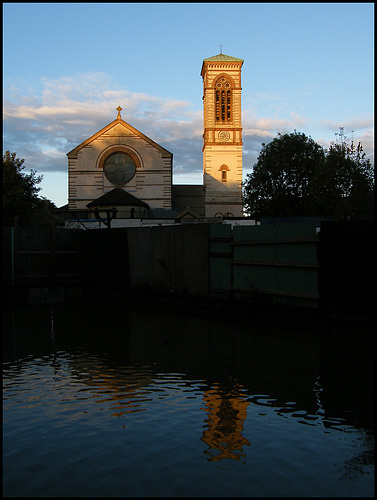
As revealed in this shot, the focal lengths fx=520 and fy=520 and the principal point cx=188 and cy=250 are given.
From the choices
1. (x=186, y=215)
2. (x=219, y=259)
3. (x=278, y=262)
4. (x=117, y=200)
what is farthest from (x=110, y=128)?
(x=278, y=262)

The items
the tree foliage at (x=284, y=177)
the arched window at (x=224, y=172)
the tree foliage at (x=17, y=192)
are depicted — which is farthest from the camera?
the arched window at (x=224, y=172)

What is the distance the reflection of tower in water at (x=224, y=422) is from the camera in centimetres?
521

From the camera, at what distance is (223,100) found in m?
60.6

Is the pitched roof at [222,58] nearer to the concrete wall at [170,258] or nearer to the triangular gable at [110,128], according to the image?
the triangular gable at [110,128]

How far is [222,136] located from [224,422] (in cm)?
5618

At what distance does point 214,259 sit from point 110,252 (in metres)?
5.94

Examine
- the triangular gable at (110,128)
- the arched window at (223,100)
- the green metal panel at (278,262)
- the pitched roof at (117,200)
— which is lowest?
the green metal panel at (278,262)

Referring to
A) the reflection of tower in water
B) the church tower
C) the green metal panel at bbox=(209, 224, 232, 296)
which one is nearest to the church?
the church tower

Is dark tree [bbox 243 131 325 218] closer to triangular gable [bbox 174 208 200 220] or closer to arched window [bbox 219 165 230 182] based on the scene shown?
triangular gable [bbox 174 208 200 220]

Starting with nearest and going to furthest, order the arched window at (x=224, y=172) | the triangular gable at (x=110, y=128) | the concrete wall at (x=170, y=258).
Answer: the concrete wall at (x=170, y=258) < the triangular gable at (x=110, y=128) < the arched window at (x=224, y=172)

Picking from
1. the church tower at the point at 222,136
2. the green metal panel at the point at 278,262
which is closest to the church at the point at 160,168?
the church tower at the point at 222,136

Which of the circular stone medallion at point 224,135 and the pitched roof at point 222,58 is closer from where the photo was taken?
the circular stone medallion at point 224,135

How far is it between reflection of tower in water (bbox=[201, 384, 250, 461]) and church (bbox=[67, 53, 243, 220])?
34.8 metres

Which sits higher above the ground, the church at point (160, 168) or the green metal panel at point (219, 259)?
the church at point (160, 168)
